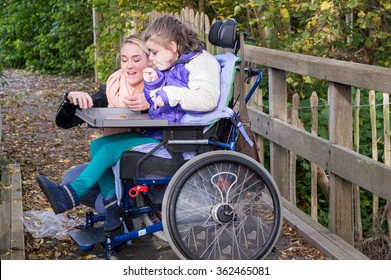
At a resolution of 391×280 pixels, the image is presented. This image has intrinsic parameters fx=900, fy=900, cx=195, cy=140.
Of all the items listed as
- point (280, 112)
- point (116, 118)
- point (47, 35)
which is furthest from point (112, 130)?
point (47, 35)

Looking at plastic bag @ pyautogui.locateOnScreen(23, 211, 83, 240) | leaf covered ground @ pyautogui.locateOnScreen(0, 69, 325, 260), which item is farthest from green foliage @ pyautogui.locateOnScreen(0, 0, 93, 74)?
plastic bag @ pyautogui.locateOnScreen(23, 211, 83, 240)

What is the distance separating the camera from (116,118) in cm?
426

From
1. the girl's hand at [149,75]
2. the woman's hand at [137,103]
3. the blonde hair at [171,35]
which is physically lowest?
the woman's hand at [137,103]

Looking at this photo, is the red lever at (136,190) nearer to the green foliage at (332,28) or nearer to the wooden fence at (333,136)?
the wooden fence at (333,136)

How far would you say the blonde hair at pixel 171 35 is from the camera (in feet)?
14.5

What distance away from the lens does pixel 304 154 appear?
5426 millimetres

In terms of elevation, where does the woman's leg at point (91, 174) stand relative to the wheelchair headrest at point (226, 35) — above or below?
below

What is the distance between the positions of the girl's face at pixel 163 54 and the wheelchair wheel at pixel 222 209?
0.53 meters

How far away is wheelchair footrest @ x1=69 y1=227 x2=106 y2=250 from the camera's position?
4543mm

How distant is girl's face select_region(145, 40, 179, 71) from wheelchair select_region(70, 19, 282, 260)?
26cm

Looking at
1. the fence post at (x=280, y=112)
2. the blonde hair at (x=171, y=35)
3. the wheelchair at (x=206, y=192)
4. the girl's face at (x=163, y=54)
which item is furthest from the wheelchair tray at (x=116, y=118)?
the fence post at (x=280, y=112)
